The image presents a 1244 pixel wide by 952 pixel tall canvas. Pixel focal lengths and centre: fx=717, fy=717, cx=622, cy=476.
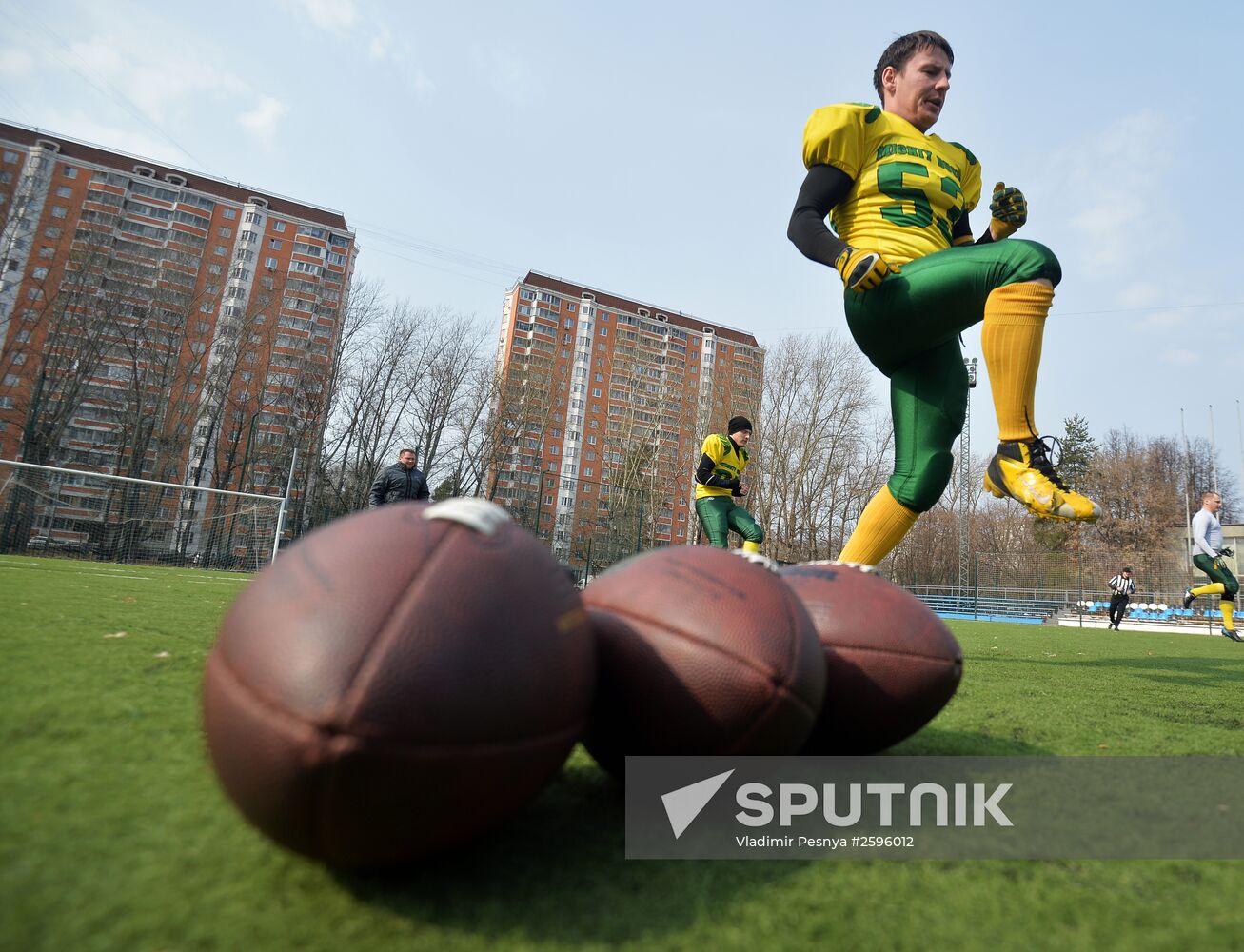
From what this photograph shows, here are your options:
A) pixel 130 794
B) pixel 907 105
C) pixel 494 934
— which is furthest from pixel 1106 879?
pixel 907 105

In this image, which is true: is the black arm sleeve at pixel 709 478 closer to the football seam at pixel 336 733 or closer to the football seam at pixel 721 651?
the football seam at pixel 721 651

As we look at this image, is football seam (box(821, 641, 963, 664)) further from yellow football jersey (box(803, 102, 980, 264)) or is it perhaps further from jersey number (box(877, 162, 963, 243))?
jersey number (box(877, 162, 963, 243))

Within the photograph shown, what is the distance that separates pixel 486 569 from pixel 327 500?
117ft

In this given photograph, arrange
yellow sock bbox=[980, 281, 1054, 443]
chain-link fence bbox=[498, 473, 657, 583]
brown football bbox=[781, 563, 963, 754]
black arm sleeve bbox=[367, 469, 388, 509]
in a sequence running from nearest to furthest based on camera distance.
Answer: brown football bbox=[781, 563, 963, 754] < yellow sock bbox=[980, 281, 1054, 443] < black arm sleeve bbox=[367, 469, 388, 509] < chain-link fence bbox=[498, 473, 657, 583]

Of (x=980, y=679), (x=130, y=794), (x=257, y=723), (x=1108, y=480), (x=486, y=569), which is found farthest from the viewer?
(x=1108, y=480)

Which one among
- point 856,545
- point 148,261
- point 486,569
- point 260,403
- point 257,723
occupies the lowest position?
point 257,723

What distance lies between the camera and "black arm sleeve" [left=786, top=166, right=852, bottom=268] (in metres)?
3.48

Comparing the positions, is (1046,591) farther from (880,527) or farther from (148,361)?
(148,361)

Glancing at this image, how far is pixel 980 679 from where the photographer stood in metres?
4.25

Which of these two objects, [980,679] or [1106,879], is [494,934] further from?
[980,679]

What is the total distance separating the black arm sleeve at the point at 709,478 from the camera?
7578 millimetres

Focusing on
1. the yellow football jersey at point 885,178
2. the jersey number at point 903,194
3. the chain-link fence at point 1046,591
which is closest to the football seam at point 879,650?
the yellow football jersey at point 885,178

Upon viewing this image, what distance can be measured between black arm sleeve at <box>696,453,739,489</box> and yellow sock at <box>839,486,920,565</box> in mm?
3840

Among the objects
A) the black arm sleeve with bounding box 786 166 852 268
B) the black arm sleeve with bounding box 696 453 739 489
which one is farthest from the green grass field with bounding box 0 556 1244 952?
the black arm sleeve with bounding box 696 453 739 489
